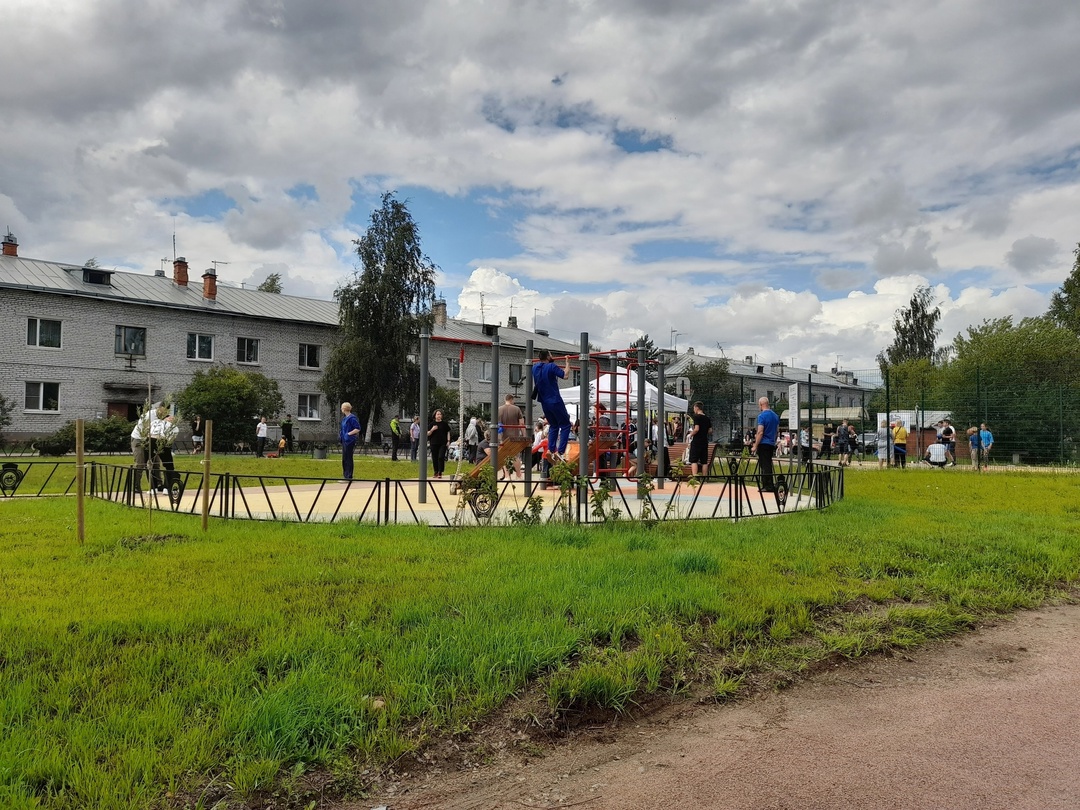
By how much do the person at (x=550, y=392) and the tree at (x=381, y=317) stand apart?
27336 mm

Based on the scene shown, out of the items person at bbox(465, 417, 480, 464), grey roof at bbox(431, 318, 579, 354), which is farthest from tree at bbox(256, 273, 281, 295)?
person at bbox(465, 417, 480, 464)

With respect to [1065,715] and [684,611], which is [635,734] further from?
→ [1065,715]

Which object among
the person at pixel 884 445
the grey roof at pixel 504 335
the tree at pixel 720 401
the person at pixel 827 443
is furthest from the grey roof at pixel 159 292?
the person at pixel 884 445

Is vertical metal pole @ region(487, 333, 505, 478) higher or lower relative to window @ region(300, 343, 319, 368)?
lower

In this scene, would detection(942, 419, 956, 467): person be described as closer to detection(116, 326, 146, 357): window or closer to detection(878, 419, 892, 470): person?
detection(878, 419, 892, 470): person

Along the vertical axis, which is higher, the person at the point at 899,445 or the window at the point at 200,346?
the window at the point at 200,346

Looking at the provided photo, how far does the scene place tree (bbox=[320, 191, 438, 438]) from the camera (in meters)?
39.6

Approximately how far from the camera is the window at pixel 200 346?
40.2m

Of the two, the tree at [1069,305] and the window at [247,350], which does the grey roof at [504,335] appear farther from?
the tree at [1069,305]

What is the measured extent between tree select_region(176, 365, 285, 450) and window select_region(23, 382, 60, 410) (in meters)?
6.29

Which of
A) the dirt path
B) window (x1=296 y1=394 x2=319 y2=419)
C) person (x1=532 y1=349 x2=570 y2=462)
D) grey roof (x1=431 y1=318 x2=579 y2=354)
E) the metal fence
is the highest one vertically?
grey roof (x1=431 y1=318 x2=579 y2=354)

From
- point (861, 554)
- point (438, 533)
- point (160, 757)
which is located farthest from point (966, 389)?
point (160, 757)

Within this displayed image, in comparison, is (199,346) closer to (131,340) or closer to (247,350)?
(247,350)

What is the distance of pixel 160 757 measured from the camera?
3148 mm
